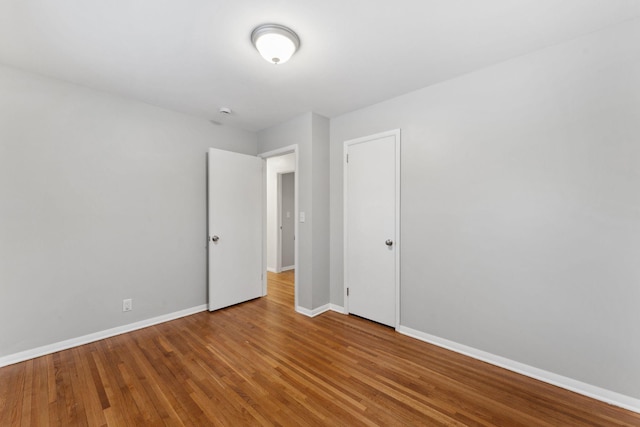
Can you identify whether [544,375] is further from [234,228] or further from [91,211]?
[91,211]

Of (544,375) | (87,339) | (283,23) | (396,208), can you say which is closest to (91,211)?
(87,339)

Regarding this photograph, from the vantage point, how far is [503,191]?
7.31ft

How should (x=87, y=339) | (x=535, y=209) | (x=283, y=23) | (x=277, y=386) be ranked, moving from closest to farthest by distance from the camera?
(x=283, y=23) < (x=277, y=386) < (x=535, y=209) < (x=87, y=339)

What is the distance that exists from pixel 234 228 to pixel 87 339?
184cm

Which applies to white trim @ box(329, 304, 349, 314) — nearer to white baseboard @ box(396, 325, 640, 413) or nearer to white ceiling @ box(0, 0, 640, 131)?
white baseboard @ box(396, 325, 640, 413)

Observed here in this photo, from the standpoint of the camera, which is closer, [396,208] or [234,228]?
[396,208]

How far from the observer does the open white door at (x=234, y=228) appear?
344 cm

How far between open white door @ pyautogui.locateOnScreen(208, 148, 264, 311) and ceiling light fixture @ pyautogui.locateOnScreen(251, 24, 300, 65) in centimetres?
182

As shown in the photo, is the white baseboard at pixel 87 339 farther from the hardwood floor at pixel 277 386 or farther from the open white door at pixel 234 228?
the open white door at pixel 234 228

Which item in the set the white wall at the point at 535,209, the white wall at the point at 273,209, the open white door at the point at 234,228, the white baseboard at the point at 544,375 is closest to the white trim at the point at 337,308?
the white wall at the point at 535,209

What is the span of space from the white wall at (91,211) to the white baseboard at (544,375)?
2.93 metres

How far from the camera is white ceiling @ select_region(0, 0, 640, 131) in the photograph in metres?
1.64

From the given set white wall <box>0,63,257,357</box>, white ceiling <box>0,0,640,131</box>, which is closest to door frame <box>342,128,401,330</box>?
white ceiling <box>0,0,640,131</box>

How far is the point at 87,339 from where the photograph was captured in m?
2.62
